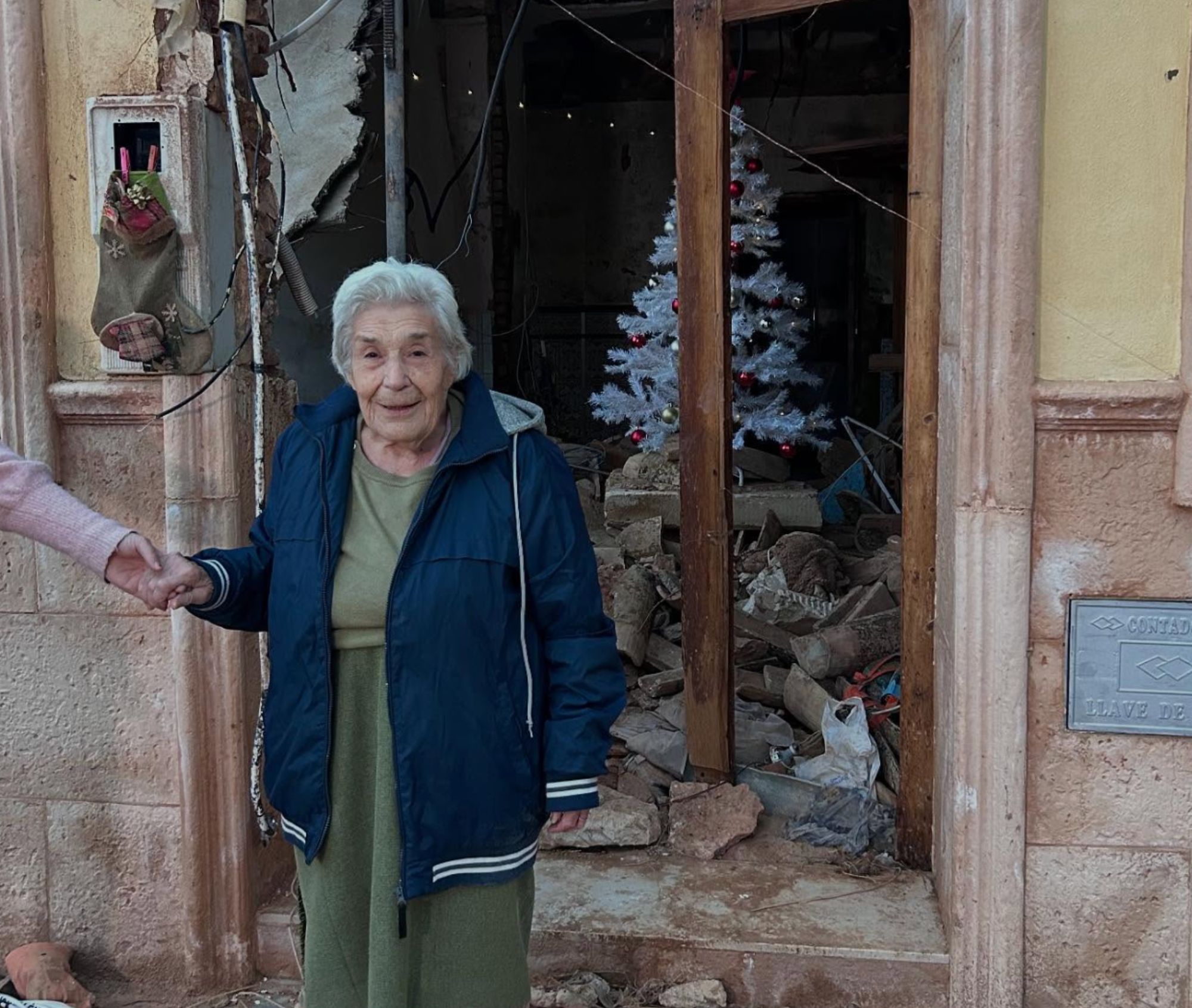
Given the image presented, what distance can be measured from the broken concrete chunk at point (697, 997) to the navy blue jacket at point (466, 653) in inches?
40.9

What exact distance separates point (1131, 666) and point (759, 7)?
7.59ft

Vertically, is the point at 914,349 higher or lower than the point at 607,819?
higher

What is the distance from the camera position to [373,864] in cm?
250

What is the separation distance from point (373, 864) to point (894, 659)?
3.18m

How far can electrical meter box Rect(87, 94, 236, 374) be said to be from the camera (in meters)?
3.35

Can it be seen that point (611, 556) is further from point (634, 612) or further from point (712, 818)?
point (712, 818)

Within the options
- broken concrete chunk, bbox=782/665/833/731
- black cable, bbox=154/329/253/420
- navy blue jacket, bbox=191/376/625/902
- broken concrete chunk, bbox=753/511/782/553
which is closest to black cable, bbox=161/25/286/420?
black cable, bbox=154/329/253/420

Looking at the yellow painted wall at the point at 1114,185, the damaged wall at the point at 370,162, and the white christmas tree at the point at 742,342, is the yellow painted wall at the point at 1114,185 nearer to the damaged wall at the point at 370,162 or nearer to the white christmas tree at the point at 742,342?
the damaged wall at the point at 370,162

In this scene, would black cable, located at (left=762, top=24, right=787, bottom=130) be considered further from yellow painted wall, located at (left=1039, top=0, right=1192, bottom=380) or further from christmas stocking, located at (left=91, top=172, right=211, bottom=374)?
christmas stocking, located at (left=91, top=172, right=211, bottom=374)

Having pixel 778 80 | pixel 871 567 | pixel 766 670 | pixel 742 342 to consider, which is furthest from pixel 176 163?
pixel 778 80

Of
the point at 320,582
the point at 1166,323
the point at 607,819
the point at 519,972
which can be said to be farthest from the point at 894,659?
the point at 320,582

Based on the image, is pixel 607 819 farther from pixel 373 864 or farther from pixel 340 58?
pixel 340 58

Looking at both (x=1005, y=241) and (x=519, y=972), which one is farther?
(x=1005, y=241)

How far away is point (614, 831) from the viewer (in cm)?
403
